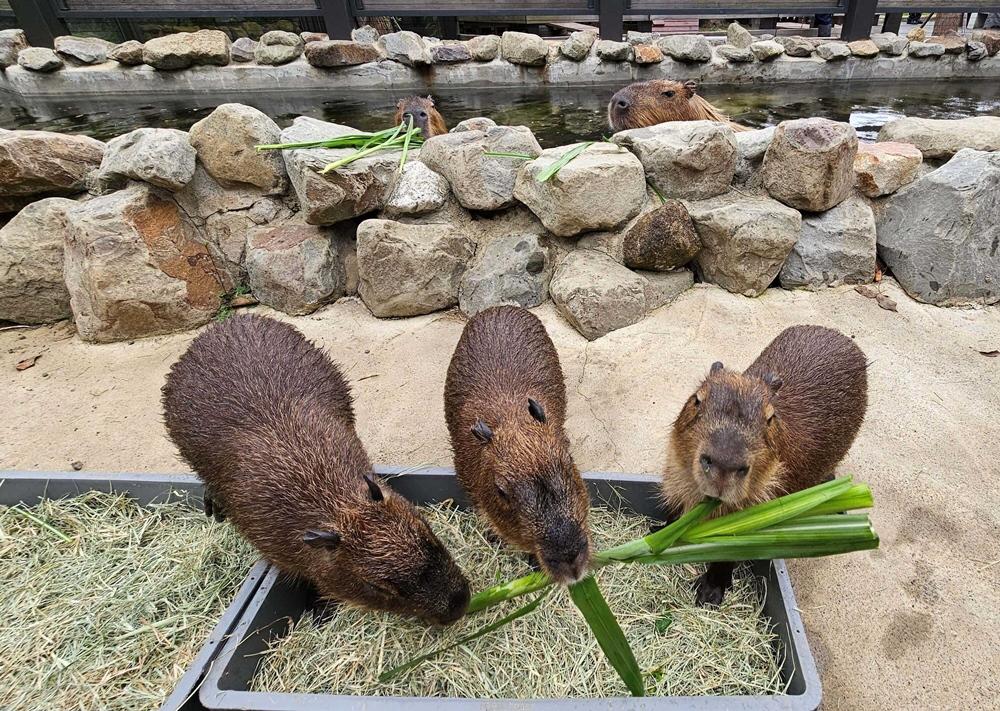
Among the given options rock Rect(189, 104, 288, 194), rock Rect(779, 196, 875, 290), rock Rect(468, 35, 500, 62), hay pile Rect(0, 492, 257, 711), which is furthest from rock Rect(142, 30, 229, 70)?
rock Rect(779, 196, 875, 290)

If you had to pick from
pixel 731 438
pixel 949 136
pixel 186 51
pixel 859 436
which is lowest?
pixel 859 436

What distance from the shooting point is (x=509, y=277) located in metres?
4.20

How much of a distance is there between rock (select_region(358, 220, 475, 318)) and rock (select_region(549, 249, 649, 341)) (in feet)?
2.70

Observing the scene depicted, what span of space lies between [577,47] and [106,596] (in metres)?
9.15

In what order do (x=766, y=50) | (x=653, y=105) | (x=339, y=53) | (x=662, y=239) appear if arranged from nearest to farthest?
(x=662, y=239) < (x=653, y=105) < (x=766, y=50) < (x=339, y=53)

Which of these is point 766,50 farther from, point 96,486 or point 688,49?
point 96,486

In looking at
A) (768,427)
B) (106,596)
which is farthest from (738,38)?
(106,596)

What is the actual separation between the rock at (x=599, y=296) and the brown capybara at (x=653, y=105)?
267cm

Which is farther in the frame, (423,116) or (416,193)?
(423,116)

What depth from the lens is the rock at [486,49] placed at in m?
8.95

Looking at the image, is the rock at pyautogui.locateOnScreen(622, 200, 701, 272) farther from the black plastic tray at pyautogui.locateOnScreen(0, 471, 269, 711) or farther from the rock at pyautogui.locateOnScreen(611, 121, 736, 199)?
the black plastic tray at pyautogui.locateOnScreen(0, 471, 269, 711)

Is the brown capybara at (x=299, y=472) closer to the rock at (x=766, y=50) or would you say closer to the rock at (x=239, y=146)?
the rock at (x=239, y=146)

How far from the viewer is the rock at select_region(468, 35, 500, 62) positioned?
895cm

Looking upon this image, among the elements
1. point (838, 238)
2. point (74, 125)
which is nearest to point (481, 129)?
point (838, 238)
